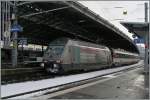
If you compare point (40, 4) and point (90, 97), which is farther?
point (40, 4)

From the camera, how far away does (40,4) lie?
36.8m

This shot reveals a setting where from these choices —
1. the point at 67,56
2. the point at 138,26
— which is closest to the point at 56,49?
the point at 67,56

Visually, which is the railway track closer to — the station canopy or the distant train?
the distant train

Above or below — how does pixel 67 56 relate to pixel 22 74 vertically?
above

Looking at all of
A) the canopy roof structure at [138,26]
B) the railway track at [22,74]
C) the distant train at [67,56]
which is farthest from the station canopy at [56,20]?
the canopy roof structure at [138,26]

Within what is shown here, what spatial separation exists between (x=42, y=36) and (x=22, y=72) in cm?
2986

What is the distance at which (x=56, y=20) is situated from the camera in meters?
43.6

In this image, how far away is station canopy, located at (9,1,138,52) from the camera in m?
36.7

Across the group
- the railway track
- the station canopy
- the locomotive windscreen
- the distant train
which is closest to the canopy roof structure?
the distant train

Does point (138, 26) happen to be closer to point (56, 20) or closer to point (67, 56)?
point (67, 56)

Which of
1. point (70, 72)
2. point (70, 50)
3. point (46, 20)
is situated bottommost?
point (70, 72)

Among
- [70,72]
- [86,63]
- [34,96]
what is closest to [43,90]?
[34,96]

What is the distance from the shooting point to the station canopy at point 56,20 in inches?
1444

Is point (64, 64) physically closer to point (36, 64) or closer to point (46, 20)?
point (36, 64)
